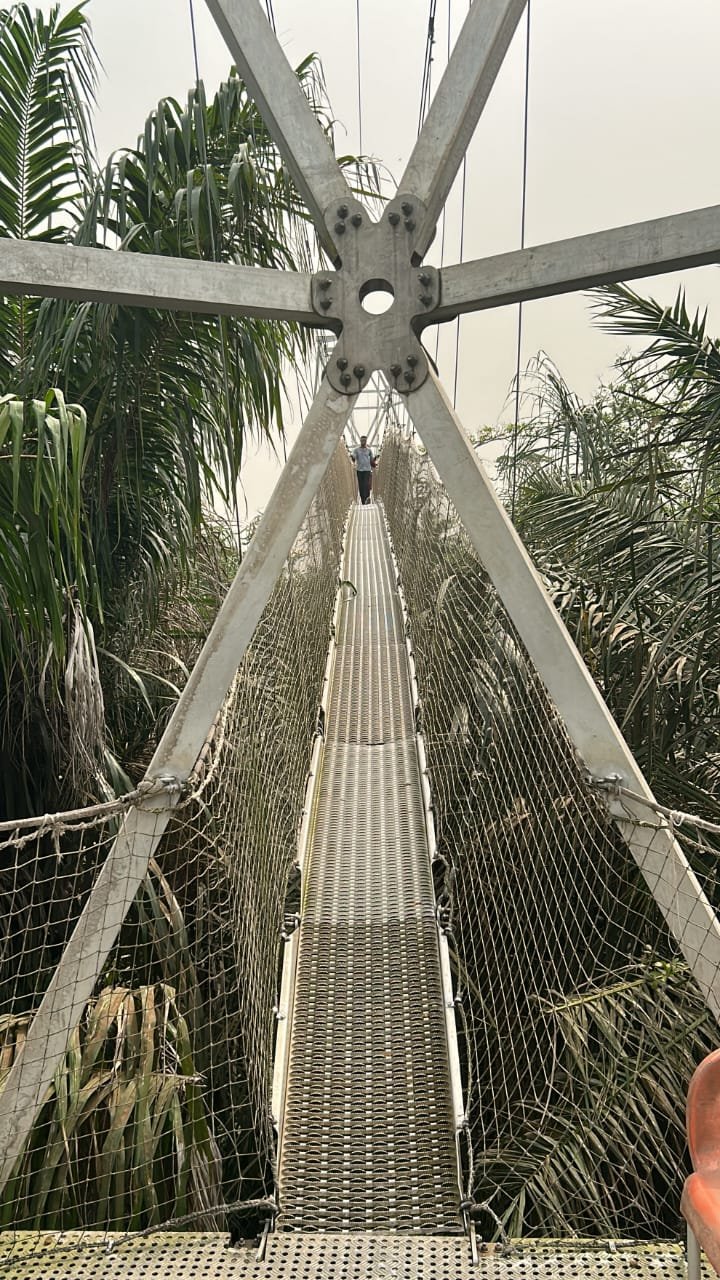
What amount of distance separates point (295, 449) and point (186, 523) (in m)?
1.22

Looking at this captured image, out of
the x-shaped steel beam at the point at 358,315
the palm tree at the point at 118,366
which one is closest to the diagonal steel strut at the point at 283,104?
the x-shaped steel beam at the point at 358,315

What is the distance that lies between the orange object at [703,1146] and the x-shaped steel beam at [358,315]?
0.40m

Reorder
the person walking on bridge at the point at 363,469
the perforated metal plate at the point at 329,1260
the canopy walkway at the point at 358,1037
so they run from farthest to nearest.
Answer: the person walking on bridge at the point at 363,469
the canopy walkway at the point at 358,1037
the perforated metal plate at the point at 329,1260

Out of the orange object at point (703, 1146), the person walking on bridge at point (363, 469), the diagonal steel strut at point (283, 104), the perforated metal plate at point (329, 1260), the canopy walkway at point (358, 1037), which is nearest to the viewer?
the orange object at point (703, 1146)

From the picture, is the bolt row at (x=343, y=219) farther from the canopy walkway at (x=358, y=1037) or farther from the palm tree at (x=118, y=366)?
the canopy walkway at (x=358, y=1037)

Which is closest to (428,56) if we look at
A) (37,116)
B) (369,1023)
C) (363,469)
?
(37,116)

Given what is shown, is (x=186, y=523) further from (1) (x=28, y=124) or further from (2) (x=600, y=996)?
(2) (x=600, y=996)

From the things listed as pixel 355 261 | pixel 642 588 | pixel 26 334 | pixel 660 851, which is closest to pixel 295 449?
pixel 355 261

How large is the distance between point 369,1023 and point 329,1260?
2.03 ft

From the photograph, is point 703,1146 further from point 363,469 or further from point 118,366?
point 363,469

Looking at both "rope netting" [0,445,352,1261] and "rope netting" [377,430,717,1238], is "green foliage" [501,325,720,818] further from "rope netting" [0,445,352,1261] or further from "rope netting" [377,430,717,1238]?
"rope netting" [0,445,352,1261]

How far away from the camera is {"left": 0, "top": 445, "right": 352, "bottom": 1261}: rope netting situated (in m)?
1.62

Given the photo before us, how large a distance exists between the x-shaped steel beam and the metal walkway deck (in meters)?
0.53

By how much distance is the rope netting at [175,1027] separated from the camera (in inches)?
63.7
